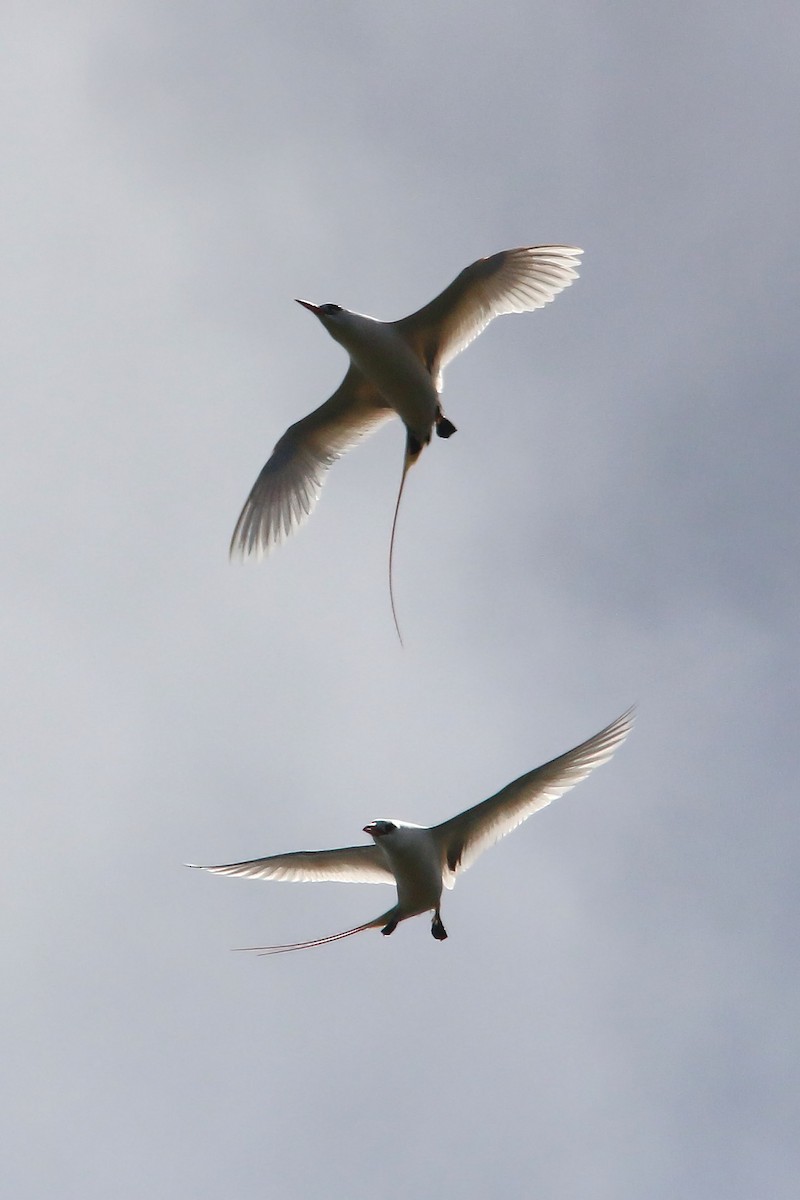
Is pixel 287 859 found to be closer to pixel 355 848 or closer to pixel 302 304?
pixel 355 848

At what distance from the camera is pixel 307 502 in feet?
59.1

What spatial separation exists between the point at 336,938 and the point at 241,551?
5.56 m

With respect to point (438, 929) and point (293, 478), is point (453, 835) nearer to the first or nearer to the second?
point (438, 929)

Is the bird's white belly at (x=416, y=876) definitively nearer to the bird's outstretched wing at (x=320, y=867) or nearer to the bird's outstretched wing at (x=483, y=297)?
the bird's outstretched wing at (x=320, y=867)

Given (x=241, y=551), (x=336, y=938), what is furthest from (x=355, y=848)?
(x=241, y=551)

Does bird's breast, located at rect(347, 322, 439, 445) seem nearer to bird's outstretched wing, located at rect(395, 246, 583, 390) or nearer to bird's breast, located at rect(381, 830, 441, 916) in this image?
bird's outstretched wing, located at rect(395, 246, 583, 390)

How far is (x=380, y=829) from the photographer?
14.9 metres

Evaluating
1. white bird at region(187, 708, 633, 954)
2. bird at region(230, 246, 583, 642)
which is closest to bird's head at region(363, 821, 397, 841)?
white bird at region(187, 708, 633, 954)

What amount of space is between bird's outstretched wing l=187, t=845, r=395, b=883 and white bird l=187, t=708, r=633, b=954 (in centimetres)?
3

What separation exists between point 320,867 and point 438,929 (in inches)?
61.3

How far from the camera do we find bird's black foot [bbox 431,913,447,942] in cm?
1553

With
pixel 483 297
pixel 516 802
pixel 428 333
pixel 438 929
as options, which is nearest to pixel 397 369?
pixel 428 333

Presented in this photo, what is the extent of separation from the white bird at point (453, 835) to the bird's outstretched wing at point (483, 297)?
4258 millimetres

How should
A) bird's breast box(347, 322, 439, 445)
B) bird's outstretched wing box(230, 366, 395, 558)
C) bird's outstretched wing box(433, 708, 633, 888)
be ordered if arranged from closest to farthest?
1. bird's outstretched wing box(433, 708, 633, 888)
2. bird's breast box(347, 322, 439, 445)
3. bird's outstretched wing box(230, 366, 395, 558)
